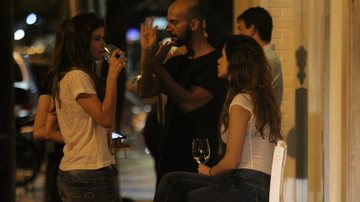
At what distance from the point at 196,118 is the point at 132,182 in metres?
5.51

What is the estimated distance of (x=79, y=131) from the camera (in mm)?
4645

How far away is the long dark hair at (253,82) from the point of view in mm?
4566

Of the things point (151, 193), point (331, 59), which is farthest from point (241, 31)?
point (151, 193)

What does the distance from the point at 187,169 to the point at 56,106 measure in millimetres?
942

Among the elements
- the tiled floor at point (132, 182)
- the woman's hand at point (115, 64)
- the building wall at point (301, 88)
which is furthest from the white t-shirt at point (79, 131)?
the tiled floor at point (132, 182)

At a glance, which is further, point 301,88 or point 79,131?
point 301,88

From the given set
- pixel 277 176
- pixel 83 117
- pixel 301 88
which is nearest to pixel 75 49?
pixel 83 117

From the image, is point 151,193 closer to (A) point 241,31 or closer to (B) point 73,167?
(A) point 241,31

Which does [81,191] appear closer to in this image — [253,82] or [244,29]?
[253,82]

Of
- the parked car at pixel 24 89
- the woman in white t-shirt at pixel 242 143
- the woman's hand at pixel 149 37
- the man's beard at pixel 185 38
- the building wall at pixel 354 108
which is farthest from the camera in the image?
the parked car at pixel 24 89

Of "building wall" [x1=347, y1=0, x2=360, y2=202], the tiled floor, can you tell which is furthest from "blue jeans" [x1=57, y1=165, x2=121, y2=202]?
the tiled floor

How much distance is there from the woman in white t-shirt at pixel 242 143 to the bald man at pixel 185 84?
500 mm

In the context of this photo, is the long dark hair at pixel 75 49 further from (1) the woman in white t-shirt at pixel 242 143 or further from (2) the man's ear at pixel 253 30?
(2) the man's ear at pixel 253 30

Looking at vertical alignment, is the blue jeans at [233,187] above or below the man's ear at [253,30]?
below
